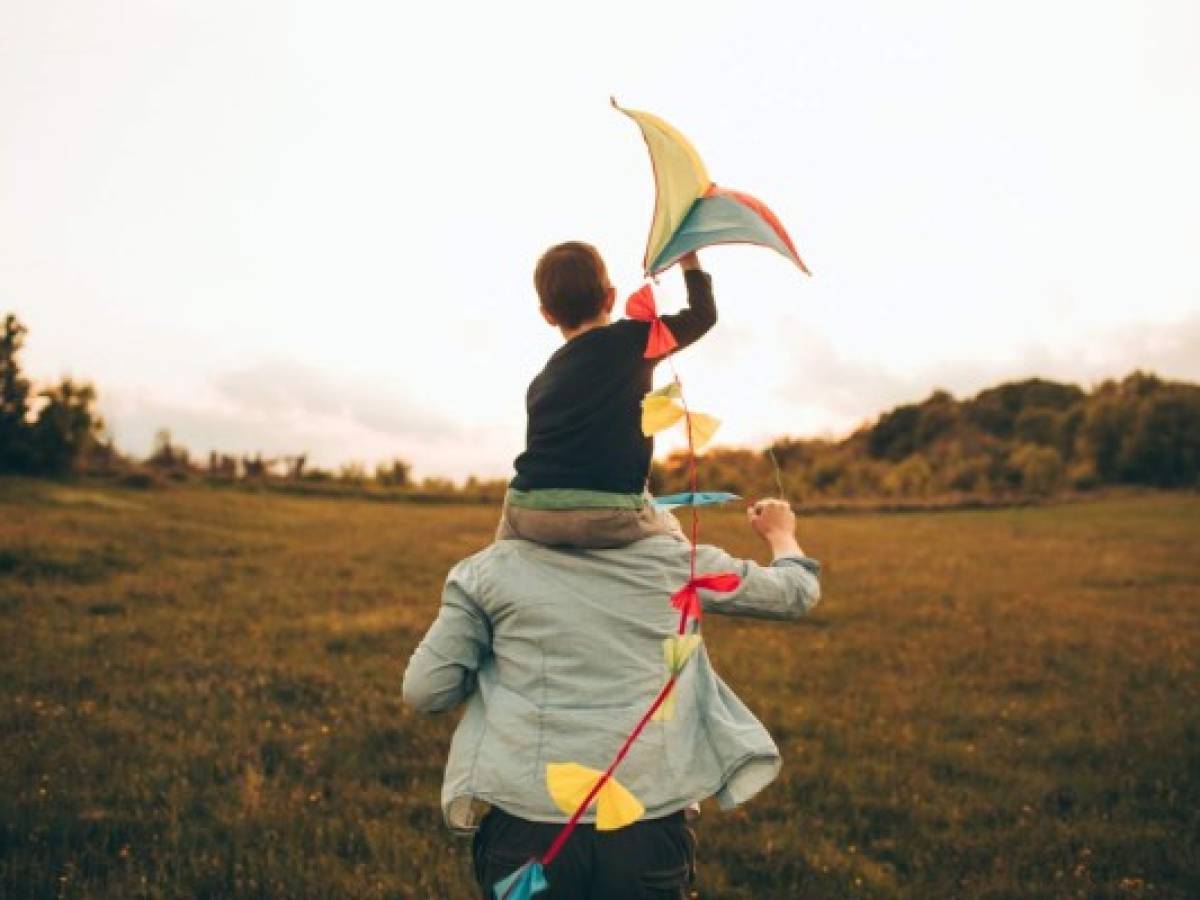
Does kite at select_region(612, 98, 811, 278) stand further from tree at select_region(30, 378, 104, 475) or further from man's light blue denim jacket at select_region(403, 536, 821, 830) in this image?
tree at select_region(30, 378, 104, 475)

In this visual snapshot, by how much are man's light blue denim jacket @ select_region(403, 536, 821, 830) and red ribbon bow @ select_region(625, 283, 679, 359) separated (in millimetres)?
560

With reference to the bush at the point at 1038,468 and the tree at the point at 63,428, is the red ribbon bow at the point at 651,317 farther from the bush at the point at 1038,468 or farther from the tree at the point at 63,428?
the bush at the point at 1038,468

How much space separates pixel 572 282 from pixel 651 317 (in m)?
0.25

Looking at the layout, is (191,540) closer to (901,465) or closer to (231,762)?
(231,762)

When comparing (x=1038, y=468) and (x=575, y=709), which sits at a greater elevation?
(x=1038, y=468)

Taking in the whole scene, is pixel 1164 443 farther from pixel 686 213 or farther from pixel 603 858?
pixel 603 858

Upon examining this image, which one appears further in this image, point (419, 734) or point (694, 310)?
point (419, 734)

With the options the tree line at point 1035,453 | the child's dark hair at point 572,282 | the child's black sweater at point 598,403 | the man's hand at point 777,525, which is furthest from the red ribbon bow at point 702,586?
the tree line at point 1035,453

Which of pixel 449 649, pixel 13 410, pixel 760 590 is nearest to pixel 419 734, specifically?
pixel 449 649

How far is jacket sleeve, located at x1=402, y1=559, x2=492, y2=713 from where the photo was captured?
2598 millimetres

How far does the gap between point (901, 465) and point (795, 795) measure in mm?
35991

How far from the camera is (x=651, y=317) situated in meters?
2.45

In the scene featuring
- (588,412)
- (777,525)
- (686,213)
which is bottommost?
(777,525)

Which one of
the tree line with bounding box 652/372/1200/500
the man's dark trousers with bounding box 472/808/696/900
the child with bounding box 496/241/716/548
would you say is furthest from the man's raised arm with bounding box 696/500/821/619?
the tree line with bounding box 652/372/1200/500
